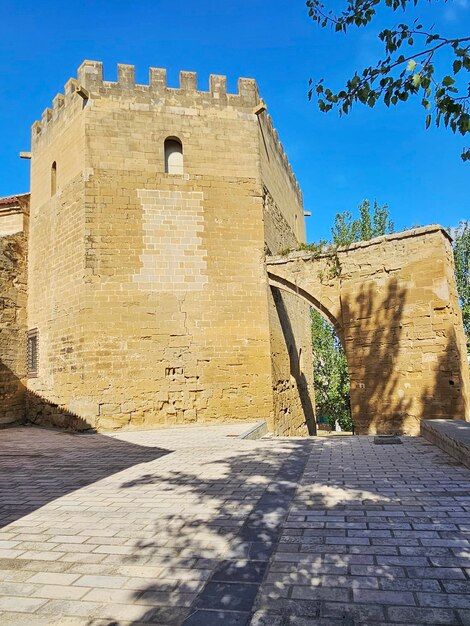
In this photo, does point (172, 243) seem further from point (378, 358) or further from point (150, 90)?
point (378, 358)

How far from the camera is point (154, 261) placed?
35.6 feet

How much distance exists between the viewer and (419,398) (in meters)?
9.23

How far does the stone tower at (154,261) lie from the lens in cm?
1041

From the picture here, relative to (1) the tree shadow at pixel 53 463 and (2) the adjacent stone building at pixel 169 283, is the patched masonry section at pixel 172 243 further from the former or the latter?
(1) the tree shadow at pixel 53 463

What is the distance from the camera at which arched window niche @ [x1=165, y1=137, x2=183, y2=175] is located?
37.8 ft

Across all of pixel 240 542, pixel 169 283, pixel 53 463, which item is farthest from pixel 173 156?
pixel 240 542

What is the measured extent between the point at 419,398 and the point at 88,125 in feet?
32.5

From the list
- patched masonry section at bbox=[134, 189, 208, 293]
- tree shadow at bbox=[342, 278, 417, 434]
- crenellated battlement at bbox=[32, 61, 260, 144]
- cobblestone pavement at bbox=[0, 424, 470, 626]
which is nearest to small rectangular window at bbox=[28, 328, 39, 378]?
patched masonry section at bbox=[134, 189, 208, 293]

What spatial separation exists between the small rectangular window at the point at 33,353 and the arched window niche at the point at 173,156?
5673 mm

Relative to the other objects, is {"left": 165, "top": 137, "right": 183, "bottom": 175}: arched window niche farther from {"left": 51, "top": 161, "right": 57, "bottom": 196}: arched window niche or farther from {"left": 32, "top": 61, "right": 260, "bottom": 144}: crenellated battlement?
{"left": 51, "top": 161, "right": 57, "bottom": 196}: arched window niche

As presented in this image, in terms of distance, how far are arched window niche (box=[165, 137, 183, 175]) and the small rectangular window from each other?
5673mm

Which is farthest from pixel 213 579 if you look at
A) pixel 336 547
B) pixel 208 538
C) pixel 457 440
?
pixel 457 440

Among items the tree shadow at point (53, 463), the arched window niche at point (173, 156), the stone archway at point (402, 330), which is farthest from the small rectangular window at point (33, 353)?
the stone archway at point (402, 330)

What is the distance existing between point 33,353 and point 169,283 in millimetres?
4629
